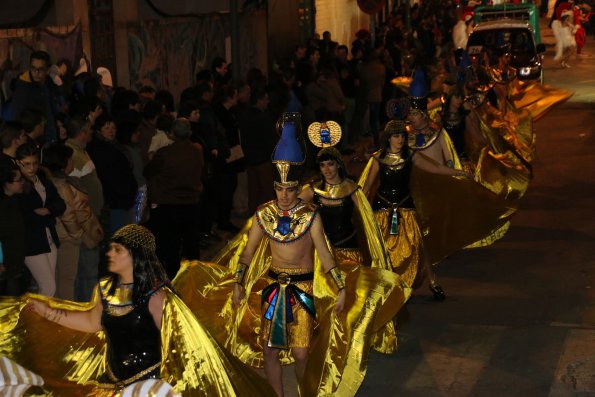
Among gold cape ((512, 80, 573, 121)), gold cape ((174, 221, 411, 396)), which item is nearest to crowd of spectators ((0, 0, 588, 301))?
gold cape ((174, 221, 411, 396))

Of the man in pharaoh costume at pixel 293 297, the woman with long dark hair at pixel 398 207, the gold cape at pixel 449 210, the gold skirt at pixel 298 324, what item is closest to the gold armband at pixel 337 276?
the man in pharaoh costume at pixel 293 297

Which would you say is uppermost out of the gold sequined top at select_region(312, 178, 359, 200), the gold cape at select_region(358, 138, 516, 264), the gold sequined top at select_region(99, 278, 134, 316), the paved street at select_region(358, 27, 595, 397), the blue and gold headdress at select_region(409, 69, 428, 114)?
the blue and gold headdress at select_region(409, 69, 428, 114)

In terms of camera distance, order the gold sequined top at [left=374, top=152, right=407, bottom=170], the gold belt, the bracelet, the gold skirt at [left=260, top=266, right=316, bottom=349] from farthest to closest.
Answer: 1. the gold sequined top at [left=374, top=152, right=407, bottom=170]
2. the gold skirt at [left=260, top=266, right=316, bottom=349]
3. the bracelet
4. the gold belt

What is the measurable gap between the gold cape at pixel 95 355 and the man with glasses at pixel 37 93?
565cm

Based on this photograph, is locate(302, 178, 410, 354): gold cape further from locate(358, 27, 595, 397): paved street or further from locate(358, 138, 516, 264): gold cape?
locate(358, 138, 516, 264): gold cape

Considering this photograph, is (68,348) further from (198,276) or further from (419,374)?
(419,374)

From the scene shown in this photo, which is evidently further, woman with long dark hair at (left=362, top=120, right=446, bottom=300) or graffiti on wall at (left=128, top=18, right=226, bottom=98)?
graffiti on wall at (left=128, top=18, right=226, bottom=98)

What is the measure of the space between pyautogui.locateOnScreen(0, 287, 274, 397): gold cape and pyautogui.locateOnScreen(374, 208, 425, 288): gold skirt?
436cm

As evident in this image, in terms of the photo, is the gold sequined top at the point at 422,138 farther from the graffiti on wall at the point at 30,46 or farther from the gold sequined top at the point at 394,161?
the graffiti on wall at the point at 30,46

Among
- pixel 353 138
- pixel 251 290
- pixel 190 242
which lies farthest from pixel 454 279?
pixel 353 138

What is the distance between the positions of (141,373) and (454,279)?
20.1 feet

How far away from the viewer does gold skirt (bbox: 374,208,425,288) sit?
10.8m

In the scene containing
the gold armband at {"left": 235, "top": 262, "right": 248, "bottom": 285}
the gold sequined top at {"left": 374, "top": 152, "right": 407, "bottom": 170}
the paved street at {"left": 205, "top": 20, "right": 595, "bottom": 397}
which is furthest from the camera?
the gold sequined top at {"left": 374, "top": 152, "right": 407, "bottom": 170}

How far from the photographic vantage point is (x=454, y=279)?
11930 millimetres
